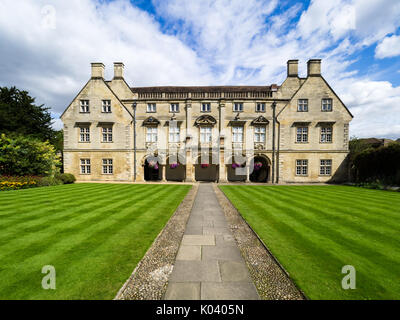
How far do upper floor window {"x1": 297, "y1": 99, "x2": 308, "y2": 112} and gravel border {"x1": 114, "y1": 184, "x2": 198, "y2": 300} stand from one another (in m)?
24.3

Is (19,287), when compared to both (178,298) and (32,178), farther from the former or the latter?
(32,178)

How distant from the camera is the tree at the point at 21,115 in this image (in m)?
29.4

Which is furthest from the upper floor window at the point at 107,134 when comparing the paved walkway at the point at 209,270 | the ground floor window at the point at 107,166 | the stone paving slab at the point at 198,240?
the stone paving slab at the point at 198,240

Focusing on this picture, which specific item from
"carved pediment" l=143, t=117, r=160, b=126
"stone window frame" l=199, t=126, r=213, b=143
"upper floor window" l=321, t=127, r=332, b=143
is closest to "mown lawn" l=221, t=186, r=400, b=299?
"stone window frame" l=199, t=126, r=213, b=143

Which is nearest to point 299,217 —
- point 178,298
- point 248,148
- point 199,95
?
point 178,298

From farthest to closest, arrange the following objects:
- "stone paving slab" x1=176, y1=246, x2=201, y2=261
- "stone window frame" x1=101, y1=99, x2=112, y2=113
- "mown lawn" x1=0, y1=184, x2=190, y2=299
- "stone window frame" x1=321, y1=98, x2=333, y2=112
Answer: "stone window frame" x1=101, y1=99, x2=112, y2=113, "stone window frame" x1=321, y1=98, x2=333, y2=112, "stone paving slab" x1=176, y1=246, x2=201, y2=261, "mown lawn" x1=0, y1=184, x2=190, y2=299

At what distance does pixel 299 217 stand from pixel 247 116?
60.6 ft

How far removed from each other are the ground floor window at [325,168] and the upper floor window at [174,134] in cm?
2035

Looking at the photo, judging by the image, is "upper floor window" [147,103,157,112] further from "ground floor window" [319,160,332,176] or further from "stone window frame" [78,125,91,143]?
"ground floor window" [319,160,332,176]

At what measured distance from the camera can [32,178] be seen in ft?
55.2

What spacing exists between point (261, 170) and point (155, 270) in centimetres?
2465

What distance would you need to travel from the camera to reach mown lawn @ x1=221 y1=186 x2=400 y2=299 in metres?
3.28

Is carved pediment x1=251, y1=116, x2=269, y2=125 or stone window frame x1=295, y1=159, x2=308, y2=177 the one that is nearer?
carved pediment x1=251, y1=116, x2=269, y2=125

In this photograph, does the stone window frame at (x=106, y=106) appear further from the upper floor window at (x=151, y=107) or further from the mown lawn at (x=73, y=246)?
the mown lawn at (x=73, y=246)
